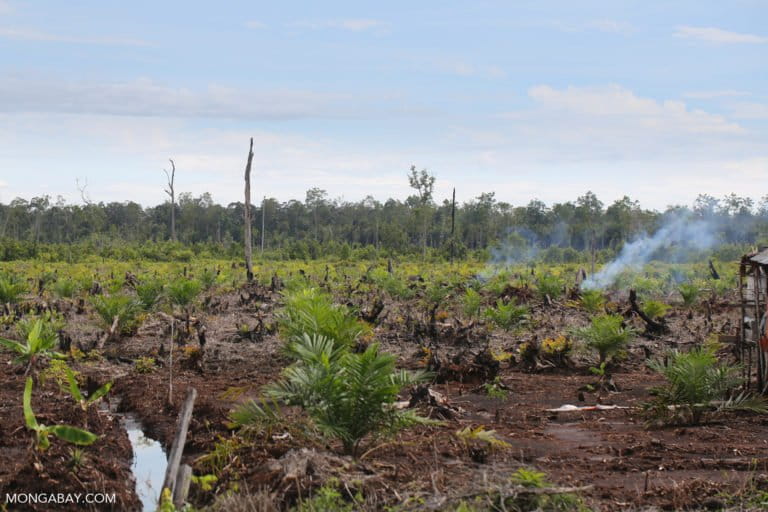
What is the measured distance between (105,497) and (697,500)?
14.3ft

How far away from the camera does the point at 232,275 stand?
28.5m

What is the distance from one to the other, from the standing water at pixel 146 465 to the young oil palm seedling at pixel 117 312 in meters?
5.18

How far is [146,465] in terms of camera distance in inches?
311

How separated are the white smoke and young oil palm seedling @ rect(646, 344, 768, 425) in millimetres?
20689

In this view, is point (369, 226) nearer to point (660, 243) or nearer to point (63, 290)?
point (660, 243)

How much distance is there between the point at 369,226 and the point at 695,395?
62.9 metres

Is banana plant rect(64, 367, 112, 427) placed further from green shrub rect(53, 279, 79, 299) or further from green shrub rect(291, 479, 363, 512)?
green shrub rect(53, 279, 79, 299)

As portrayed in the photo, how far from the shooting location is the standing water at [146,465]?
6963 millimetres

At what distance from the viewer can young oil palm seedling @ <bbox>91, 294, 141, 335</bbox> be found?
14281mm

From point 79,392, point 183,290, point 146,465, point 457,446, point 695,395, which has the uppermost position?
point 183,290

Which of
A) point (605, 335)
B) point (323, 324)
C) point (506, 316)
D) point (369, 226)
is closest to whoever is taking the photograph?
point (323, 324)

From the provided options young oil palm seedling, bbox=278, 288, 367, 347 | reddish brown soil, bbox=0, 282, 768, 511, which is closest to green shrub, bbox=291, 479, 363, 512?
reddish brown soil, bbox=0, 282, 768, 511

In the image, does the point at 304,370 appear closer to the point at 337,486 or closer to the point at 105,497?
the point at 337,486

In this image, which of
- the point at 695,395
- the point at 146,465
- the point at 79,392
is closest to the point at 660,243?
the point at 695,395
